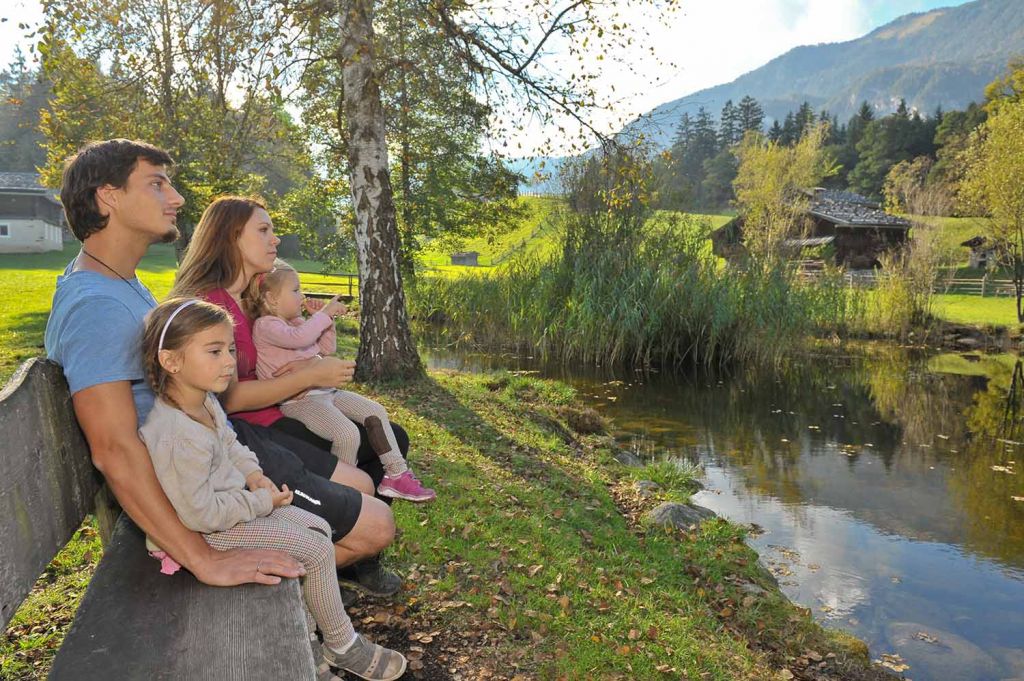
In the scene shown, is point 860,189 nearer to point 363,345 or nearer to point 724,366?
point 724,366

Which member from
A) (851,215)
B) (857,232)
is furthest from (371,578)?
(851,215)

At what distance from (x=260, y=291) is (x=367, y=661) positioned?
1.82m

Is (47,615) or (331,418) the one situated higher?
Answer: (331,418)

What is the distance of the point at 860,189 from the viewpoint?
232 feet

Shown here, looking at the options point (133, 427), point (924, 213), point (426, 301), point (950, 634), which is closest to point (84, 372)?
point (133, 427)

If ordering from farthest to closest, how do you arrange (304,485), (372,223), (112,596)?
(372,223), (304,485), (112,596)

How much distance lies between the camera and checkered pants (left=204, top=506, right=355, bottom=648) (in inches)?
96.1

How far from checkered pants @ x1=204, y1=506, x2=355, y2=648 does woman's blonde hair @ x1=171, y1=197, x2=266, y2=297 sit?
118cm

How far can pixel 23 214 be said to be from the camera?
45.1 meters

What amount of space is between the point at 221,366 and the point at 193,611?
2.52 ft

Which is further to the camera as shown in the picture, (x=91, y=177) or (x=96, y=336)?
(x=91, y=177)

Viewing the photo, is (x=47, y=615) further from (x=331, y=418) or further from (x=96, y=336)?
(x=96, y=336)

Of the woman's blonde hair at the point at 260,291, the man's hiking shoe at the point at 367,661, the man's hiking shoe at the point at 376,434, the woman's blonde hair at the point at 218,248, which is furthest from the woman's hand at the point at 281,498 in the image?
the woman's blonde hair at the point at 260,291

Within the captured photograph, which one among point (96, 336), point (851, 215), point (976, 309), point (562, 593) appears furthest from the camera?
point (851, 215)
